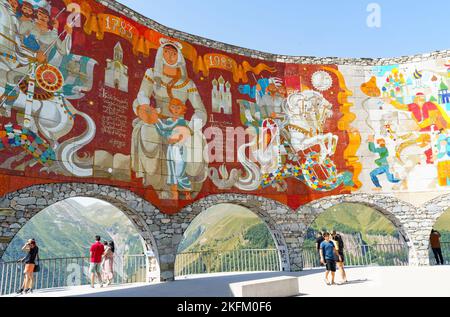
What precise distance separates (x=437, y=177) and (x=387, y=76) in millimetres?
5689

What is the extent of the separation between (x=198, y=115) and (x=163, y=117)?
67.2 inches

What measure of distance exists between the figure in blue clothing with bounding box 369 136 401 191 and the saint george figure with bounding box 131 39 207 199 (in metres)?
8.38

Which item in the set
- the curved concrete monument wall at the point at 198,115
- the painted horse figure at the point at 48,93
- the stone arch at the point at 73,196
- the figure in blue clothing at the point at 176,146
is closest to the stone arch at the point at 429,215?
the curved concrete monument wall at the point at 198,115

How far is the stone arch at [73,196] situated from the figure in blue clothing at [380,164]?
404 inches

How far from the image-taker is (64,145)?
10.4 metres

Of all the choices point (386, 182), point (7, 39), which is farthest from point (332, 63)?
point (7, 39)

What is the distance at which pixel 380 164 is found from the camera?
1583 cm

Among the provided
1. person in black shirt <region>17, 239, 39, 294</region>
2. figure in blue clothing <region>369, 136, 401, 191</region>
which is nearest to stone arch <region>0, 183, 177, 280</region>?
person in black shirt <region>17, 239, 39, 294</region>

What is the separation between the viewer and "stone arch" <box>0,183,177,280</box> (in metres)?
8.90

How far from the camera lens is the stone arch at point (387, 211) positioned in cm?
1491

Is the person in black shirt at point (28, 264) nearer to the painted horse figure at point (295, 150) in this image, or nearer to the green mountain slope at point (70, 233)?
the painted horse figure at point (295, 150)

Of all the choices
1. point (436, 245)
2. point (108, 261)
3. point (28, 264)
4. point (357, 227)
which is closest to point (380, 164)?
point (436, 245)

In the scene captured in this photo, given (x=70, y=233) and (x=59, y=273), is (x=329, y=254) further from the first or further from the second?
(x=70, y=233)

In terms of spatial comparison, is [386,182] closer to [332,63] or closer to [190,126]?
[332,63]
